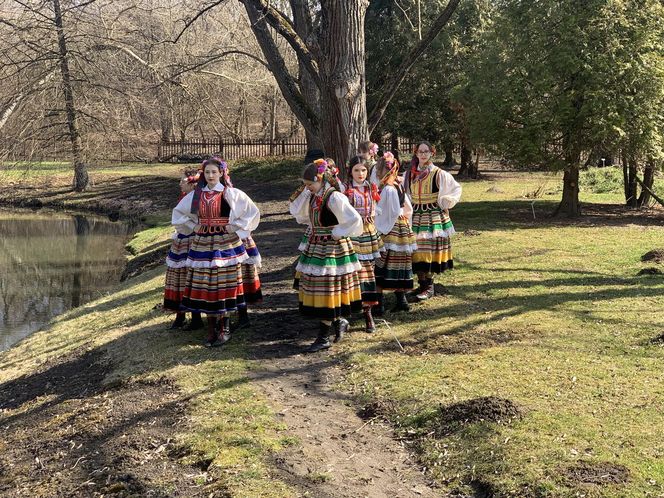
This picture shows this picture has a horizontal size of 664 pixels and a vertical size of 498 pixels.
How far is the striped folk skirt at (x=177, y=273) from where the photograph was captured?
329 inches

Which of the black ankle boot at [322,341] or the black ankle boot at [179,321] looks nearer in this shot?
the black ankle boot at [322,341]

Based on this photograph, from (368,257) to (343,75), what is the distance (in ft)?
9.63

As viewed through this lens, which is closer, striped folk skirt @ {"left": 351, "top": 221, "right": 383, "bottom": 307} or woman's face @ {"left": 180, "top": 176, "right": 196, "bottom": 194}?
striped folk skirt @ {"left": 351, "top": 221, "right": 383, "bottom": 307}

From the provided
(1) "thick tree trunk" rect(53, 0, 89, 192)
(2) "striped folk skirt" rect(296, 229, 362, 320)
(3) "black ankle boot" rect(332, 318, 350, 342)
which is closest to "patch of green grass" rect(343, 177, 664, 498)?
(3) "black ankle boot" rect(332, 318, 350, 342)

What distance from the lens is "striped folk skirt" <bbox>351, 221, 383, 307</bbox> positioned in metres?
7.86

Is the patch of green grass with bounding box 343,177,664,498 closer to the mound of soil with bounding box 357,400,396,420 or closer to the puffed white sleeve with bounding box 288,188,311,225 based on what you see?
the mound of soil with bounding box 357,400,396,420

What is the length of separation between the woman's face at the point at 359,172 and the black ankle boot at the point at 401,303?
63.0 inches

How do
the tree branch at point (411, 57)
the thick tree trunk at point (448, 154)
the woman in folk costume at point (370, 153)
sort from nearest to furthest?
the woman in folk costume at point (370, 153) → the tree branch at point (411, 57) → the thick tree trunk at point (448, 154)

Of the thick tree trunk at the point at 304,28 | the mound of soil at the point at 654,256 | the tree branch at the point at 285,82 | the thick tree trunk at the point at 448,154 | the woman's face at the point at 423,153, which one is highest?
the thick tree trunk at the point at 304,28

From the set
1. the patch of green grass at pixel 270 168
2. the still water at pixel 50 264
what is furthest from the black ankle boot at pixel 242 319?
the patch of green grass at pixel 270 168

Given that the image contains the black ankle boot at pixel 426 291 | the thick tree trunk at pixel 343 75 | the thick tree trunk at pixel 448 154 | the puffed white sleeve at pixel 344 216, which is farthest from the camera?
the thick tree trunk at pixel 448 154

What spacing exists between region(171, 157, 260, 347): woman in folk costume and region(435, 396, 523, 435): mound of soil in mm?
2921

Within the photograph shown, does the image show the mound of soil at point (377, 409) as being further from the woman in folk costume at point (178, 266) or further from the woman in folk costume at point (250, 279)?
the woman in folk costume at point (178, 266)

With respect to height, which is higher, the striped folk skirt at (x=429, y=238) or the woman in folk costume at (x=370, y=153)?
the woman in folk costume at (x=370, y=153)
